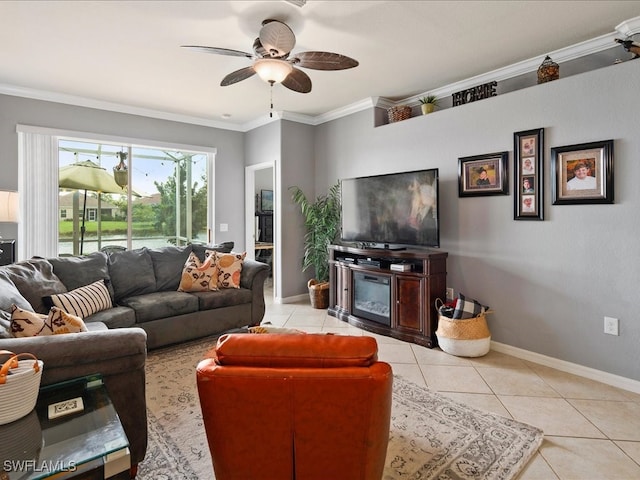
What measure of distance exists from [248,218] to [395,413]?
4280 millimetres

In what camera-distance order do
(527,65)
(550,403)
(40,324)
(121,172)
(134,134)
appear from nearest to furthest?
1. (40,324)
2. (550,403)
3. (527,65)
4. (134,134)
5. (121,172)

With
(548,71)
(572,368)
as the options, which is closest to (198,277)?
(572,368)

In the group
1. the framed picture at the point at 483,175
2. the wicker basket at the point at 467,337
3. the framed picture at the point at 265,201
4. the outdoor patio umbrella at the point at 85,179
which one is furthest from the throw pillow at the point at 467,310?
the framed picture at the point at 265,201

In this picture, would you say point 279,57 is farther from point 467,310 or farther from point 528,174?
point 467,310

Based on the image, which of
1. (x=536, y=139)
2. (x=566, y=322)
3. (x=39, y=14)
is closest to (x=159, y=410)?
(x=39, y=14)

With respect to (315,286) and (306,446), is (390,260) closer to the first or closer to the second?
(315,286)

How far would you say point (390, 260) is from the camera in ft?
13.0

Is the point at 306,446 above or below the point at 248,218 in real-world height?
below

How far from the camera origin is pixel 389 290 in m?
3.88

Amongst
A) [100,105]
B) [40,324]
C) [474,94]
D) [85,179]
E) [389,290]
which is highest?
[100,105]

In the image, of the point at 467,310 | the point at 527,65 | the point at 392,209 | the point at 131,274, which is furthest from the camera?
the point at 392,209

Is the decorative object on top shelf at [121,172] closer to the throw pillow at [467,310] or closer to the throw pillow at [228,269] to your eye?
the throw pillow at [228,269]

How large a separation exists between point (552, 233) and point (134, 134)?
5.00 m

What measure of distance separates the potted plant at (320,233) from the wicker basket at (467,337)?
1987 millimetres
